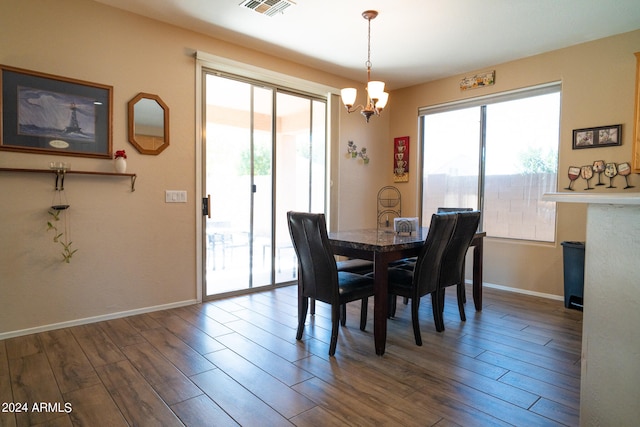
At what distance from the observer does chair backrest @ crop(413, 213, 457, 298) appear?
2509 millimetres

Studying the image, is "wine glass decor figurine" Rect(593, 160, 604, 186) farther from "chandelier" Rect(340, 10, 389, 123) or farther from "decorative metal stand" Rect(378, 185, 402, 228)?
"decorative metal stand" Rect(378, 185, 402, 228)

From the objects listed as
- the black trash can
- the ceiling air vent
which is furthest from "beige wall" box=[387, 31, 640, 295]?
the ceiling air vent

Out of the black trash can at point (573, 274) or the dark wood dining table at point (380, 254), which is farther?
the black trash can at point (573, 274)

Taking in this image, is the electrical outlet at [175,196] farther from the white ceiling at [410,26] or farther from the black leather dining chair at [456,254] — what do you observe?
the black leather dining chair at [456,254]

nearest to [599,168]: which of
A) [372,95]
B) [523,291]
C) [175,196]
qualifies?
[523,291]

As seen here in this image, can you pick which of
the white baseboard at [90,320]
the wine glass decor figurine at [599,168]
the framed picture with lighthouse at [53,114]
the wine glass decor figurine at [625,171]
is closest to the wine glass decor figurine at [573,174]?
the wine glass decor figurine at [599,168]

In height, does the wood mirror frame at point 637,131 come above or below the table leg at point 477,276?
above

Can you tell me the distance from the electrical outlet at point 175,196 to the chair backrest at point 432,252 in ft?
7.40

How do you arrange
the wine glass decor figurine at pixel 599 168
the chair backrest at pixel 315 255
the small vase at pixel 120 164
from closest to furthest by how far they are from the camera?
1. the chair backrest at pixel 315 255
2. the small vase at pixel 120 164
3. the wine glass decor figurine at pixel 599 168

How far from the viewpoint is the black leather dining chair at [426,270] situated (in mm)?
2523

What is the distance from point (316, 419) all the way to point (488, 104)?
160 inches

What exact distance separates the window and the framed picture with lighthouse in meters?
3.86

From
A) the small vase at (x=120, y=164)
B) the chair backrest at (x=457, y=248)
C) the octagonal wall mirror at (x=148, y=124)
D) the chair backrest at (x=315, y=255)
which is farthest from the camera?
the octagonal wall mirror at (x=148, y=124)

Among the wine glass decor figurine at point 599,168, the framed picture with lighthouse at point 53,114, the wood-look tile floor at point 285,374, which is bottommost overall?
the wood-look tile floor at point 285,374
